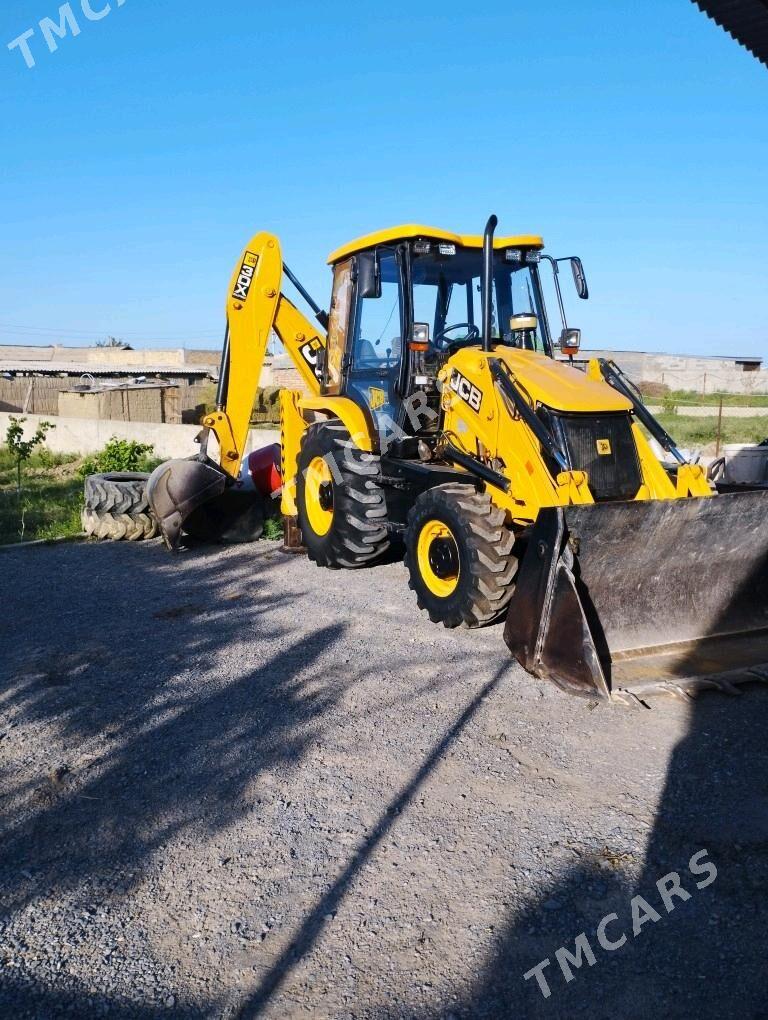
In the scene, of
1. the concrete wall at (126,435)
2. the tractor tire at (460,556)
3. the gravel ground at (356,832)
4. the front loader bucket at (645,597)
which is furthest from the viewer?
the concrete wall at (126,435)

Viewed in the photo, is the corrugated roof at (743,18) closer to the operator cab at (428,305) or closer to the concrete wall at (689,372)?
the operator cab at (428,305)

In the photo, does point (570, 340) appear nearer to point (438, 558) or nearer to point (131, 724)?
point (438, 558)

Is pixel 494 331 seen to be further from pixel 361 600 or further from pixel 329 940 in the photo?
pixel 329 940

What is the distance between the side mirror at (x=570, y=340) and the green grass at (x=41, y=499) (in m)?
5.95

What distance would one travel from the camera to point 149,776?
14.3ft

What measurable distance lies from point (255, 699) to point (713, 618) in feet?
9.96

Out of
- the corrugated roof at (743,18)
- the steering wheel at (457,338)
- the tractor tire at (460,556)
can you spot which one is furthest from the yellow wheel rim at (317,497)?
the corrugated roof at (743,18)

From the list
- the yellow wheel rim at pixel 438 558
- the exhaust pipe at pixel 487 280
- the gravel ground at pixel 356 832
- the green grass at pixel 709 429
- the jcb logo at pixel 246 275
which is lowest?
the gravel ground at pixel 356 832

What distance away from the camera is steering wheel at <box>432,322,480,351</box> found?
7.44 meters

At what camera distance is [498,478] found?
628 centimetres

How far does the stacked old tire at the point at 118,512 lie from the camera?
973 centimetres

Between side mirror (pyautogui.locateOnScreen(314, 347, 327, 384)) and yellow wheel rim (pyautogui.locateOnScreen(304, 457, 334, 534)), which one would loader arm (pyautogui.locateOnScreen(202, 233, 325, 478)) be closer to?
side mirror (pyautogui.locateOnScreen(314, 347, 327, 384))

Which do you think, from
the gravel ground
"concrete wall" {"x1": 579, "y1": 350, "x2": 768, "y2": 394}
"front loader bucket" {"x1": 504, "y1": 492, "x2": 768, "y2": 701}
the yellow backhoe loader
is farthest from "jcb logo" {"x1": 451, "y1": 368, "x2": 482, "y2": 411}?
"concrete wall" {"x1": 579, "y1": 350, "x2": 768, "y2": 394}

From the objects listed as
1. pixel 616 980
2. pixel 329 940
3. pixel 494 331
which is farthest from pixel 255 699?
pixel 494 331
